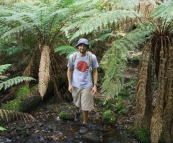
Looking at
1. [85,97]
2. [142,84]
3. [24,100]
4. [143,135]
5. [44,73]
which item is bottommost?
[143,135]

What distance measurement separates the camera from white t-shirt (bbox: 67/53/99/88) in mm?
3520

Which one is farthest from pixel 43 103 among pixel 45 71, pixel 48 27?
pixel 48 27

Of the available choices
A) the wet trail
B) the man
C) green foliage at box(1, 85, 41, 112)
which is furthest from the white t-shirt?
green foliage at box(1, 85, 41, 112)

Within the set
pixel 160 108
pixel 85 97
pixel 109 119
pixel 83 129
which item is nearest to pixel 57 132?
pixel 83 129

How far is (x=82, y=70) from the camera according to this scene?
11.6 ft

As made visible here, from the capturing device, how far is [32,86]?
501 cm

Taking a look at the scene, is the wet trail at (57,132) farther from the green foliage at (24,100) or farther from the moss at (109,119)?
the green foliage at (24,100)

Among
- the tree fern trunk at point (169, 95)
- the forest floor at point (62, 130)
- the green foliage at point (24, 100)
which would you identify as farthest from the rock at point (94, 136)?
the green foliage at point (24, 100)

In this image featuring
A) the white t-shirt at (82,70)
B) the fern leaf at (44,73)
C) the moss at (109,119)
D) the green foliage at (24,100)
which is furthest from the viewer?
the green foliage at (24,100)

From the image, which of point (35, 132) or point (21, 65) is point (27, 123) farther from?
point (21, 65)

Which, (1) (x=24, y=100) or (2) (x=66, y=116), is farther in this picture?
(1) (x=24, y=100)

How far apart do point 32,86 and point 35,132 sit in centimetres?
166

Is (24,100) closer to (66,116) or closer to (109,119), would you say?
(66,116)

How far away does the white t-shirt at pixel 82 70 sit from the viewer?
3520mm
